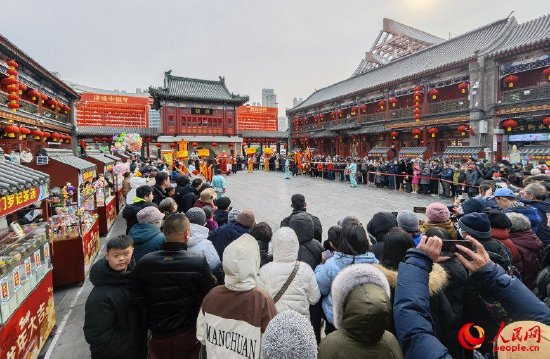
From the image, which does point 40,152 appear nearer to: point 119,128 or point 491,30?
point 491,30

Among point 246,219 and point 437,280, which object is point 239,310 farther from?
point 246,219

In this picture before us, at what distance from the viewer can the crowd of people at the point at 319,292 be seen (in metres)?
1.43

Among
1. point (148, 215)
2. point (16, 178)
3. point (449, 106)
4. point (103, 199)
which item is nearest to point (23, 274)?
point (16, 178)

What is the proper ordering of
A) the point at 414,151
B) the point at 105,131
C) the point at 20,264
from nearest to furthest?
the point at 20,264, the point at 414,151, the point at 105,131

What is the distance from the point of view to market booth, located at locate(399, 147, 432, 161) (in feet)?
67.2

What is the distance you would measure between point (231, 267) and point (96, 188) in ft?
24.0

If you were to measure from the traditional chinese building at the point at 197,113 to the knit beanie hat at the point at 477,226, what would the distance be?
107 ft

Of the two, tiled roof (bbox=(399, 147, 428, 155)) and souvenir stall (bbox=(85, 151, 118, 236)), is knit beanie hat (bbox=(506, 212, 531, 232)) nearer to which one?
souvenir stall (bbox=(85, 151, 118, 236))

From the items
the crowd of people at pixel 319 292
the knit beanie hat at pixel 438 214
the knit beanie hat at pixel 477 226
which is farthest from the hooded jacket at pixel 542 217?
the knit beanie hat at pixel 477 226

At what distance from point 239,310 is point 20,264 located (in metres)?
2.77

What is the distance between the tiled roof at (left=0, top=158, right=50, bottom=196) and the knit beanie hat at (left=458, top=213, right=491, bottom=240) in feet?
13.5

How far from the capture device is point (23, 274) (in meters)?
3.29

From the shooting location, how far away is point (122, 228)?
30.1 ft

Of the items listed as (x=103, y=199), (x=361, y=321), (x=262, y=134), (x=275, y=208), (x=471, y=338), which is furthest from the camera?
(x=262, y=134)
